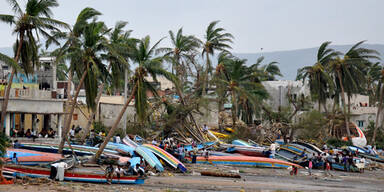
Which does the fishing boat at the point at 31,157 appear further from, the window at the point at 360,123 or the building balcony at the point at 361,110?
the window at the point at 360,123

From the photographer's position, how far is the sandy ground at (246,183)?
21.9 metres

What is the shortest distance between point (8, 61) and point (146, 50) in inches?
296

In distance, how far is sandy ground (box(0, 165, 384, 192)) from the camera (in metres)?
21.9

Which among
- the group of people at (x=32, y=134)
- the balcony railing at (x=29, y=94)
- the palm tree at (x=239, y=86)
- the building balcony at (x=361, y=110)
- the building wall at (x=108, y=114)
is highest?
the palm tree at (x=239, y=86)

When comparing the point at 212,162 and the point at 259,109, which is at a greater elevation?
the point at 259,109

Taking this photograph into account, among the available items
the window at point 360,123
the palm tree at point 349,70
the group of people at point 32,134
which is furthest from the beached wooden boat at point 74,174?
the window at point 360,123

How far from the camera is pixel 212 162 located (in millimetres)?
33906

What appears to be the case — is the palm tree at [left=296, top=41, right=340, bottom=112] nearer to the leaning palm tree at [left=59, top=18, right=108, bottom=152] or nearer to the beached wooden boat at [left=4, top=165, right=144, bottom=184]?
the leaning palm tree at [left=59, top=18, right=108, bottom=152]

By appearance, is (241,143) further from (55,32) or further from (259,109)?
(55,32)

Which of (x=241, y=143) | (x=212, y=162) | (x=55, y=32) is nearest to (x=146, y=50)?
(x=55, y=32)

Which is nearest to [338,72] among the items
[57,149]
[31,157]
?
[57,149]

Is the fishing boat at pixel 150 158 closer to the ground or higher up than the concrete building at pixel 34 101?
closer to the ground

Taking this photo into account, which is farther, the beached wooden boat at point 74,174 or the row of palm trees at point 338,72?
the row of palm trees at point 338,72

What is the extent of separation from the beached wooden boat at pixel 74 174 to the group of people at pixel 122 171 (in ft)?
0.54
